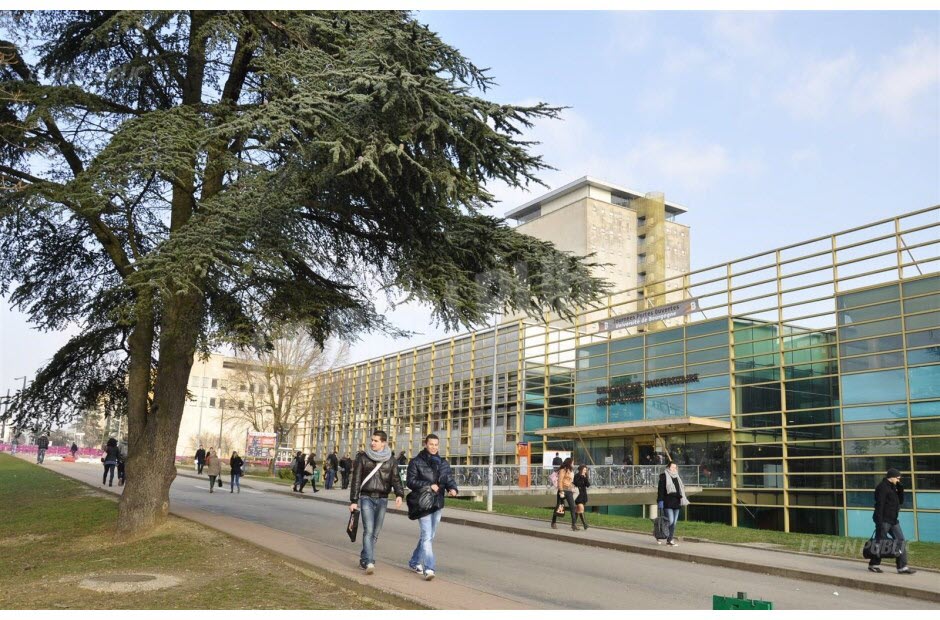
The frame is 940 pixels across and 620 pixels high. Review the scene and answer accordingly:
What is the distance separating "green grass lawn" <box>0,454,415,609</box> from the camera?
25.0ft

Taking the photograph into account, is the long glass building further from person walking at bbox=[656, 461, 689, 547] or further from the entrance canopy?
person walking at bbox=[656, 461, 689, 547]

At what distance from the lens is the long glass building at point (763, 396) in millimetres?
27188

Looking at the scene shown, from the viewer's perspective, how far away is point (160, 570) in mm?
9594

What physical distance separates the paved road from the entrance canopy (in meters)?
18.3

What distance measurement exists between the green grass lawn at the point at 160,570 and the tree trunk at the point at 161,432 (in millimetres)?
405

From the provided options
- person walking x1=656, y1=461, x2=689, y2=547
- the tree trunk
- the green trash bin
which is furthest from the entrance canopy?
the green trash bin

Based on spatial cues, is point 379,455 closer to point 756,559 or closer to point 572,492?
point 756,559

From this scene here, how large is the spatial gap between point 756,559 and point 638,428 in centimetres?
2320

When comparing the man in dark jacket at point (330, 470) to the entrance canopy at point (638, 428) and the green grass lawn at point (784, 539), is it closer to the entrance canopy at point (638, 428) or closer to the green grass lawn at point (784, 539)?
the entrance canopy at point (638, 428)

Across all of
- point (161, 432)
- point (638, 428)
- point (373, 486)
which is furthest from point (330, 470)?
point (373, 486)

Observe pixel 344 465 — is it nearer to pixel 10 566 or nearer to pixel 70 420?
pixel 70 420

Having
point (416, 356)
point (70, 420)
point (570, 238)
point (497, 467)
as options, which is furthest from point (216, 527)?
point (570, 238)

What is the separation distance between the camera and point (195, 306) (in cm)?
1277

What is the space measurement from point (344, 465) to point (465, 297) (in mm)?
24702
